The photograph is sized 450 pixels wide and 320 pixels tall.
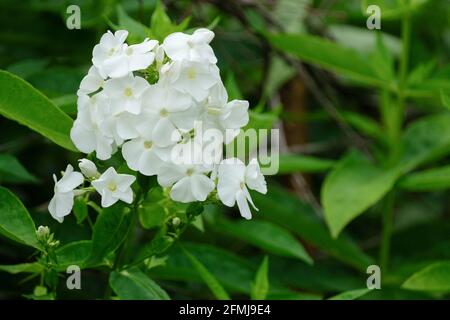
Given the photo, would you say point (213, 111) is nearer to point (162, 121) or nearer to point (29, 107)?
point (162, 121)

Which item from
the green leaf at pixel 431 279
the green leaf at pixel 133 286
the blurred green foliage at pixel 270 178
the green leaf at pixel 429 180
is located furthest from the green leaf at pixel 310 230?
the green leaf at pixel 133 286

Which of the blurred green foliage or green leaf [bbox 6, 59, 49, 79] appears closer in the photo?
the blurred green foliage

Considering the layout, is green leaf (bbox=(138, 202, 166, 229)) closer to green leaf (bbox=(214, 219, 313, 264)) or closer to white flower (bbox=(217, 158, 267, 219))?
white flower (bbox=(217, 158, 267, 219))

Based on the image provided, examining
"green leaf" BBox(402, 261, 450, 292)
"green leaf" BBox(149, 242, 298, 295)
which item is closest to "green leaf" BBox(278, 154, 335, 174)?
"green leaf" BBox(149, 242, 298, 295)

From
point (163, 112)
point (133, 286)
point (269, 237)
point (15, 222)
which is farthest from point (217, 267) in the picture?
point (163, 112)

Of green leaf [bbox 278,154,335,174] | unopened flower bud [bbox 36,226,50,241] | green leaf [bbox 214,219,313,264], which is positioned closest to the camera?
unopened flower bud [bbox 36,226,50,241]

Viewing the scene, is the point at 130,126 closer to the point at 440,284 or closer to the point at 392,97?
the point at 440,284

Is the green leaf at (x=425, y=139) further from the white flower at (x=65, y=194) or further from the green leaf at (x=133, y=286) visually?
the white flower at (x=65, y=194)
